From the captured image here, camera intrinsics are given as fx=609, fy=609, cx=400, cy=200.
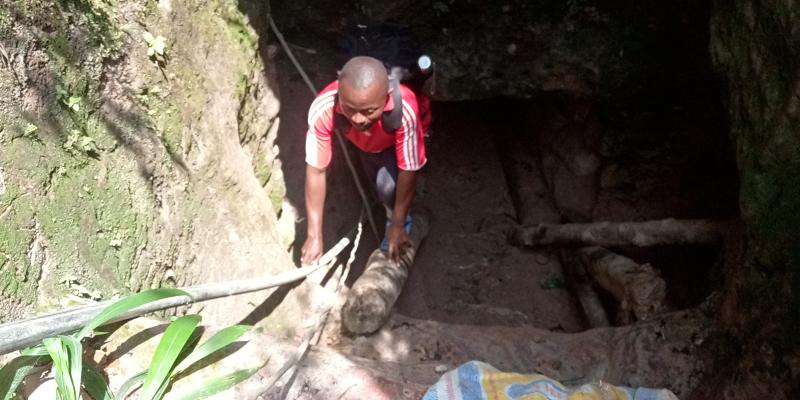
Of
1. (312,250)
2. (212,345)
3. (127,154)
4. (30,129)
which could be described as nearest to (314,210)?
(312,250)

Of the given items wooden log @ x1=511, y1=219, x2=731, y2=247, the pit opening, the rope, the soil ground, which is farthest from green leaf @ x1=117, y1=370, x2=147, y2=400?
wooden log @ x1=511, y1=219, x2=731, y2=247

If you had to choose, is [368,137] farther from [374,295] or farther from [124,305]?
[124,305]

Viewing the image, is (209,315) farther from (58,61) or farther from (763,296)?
(763,296)

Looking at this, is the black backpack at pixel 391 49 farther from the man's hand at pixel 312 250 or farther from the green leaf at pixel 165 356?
the green leaf at pixel 165 356

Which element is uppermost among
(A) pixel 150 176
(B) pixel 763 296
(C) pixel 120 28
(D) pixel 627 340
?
(C) pixel 120 28

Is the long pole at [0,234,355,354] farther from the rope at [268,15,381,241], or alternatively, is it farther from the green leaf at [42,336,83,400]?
the rope at [268,15,381,241]

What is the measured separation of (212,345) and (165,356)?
0.56 ft

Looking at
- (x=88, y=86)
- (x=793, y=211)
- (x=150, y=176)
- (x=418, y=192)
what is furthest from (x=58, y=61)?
(x=418, y=192)

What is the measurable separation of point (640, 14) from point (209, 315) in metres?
2.90

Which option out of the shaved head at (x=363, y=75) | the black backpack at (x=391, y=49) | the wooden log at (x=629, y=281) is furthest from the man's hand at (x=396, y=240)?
the wooden log at (x=629, y=281)

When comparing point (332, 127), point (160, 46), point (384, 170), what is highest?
point (160, 46)

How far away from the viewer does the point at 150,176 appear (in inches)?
85.0

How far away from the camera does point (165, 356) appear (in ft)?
5.49

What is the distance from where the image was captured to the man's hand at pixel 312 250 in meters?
2.98
